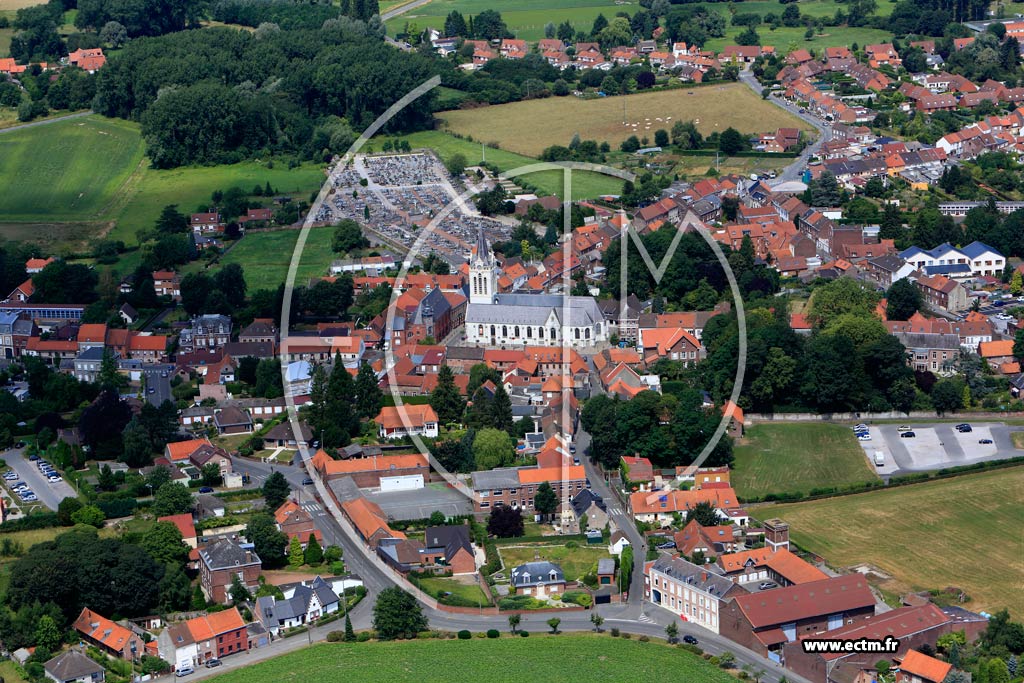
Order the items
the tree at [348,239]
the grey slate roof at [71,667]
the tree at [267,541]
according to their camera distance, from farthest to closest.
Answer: the tree at [348,239] → the tree at [267,541] → the grey slate roof at [71,667]

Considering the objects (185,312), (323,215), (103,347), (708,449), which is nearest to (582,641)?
(708,449)

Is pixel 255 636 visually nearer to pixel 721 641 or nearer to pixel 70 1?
pixel 721 641

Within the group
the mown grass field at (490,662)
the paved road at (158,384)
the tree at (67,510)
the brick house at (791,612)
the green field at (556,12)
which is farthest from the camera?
the green field at (556,12)

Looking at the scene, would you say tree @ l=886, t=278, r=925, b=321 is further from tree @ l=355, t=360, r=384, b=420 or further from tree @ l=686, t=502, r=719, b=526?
tree @ l=355, t=360, r=384, b=420

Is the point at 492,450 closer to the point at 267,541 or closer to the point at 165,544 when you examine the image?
the point at 267,541

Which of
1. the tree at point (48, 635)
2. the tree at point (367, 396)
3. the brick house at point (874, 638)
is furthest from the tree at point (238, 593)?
the brick house at point (874, 638)

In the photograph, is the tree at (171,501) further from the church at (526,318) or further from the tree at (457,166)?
the tree at (457,166)
